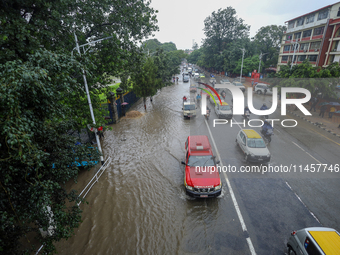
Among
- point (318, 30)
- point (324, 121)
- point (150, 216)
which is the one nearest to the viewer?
point (150, 216)

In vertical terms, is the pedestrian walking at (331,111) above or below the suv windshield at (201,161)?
below

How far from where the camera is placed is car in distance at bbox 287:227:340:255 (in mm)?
4555

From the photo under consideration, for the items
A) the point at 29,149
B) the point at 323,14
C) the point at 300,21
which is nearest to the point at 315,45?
the point at 323,14

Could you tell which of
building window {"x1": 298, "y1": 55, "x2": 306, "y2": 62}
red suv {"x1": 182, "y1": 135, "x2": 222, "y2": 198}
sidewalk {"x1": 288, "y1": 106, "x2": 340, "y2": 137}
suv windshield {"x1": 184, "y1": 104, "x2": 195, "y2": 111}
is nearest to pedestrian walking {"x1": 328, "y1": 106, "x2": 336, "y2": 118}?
sidewalk {"x1": 288, "y1": 106, "x2": 340, "y2": 137}

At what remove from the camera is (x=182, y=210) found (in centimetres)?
760

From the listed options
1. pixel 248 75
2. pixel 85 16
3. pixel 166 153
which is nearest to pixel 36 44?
pixel 85 16

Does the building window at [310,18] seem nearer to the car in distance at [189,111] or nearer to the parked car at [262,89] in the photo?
the parked car at [262,89]

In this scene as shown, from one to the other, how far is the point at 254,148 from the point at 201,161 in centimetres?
400

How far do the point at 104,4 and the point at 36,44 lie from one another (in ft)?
16.0

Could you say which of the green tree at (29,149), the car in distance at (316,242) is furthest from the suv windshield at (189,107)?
the green tree at (29,149)

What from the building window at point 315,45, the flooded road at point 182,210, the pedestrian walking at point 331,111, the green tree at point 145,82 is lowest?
the flooded road at point 182,210

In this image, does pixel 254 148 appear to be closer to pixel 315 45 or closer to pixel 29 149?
pixel 29 149

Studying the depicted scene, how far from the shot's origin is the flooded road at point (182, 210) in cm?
622

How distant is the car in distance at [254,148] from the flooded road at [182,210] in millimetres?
751
